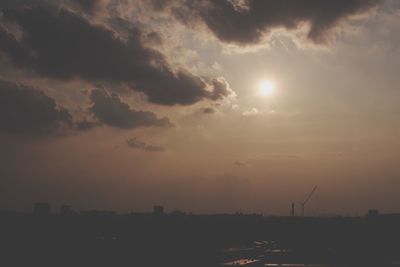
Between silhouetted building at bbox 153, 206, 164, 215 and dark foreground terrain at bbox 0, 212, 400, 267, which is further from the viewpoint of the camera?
silhouetted building at bbox 153, 206, 164, 215

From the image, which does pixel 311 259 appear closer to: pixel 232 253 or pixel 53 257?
pixel 232 253

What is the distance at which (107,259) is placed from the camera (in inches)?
2805

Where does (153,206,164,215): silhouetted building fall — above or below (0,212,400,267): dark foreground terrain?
above

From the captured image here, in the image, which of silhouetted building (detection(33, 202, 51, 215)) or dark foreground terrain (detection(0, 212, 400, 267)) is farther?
silhouetted building (detection(33, 202, 51, 215))

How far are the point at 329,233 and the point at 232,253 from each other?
70615 millimetres

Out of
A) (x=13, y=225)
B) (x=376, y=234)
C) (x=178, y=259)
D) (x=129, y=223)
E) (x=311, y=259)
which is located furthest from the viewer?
(x=129, y=223)

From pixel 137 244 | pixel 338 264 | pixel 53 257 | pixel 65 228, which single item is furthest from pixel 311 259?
pixel 65 228

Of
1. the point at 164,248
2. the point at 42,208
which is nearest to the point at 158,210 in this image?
the point at 42,208

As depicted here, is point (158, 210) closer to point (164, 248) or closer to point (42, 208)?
point (42, 208)

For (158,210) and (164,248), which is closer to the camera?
(164,248)

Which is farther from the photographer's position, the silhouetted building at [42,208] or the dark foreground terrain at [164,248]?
the silhouetted building at [42,208]

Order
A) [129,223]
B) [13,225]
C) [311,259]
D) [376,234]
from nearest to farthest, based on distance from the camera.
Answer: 1. [311,259]
2. [13,225]
3. [376,234]
4. [129,223]

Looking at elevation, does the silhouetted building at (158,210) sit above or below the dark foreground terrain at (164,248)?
above

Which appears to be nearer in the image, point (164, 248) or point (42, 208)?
point (164, 248)
